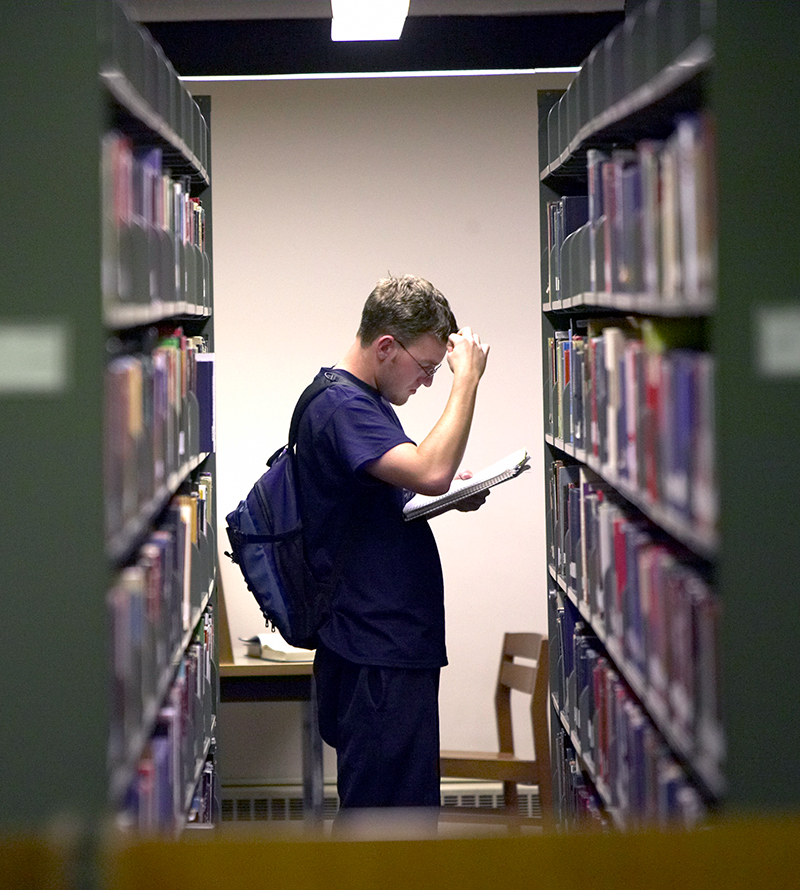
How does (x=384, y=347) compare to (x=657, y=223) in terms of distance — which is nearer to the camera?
(x=657, y=223)

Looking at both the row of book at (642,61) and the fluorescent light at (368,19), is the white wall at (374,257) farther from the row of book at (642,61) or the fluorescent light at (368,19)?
the row of book at (642,61)

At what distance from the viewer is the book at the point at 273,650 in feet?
13.3

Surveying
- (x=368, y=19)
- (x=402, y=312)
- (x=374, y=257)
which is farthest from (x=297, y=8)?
(x=402, y=312)

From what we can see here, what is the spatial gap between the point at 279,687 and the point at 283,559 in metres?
1.42

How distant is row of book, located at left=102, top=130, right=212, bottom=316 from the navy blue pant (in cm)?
104

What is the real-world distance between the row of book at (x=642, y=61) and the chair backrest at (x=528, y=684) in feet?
6.41

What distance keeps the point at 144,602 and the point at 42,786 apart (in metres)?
0.33

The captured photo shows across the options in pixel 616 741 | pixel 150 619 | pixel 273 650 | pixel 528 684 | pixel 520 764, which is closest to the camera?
pixel 150 619

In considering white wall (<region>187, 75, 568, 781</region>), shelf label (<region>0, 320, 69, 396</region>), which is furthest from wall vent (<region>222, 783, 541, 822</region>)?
shelf label (<region>0, 320, 69, 396</region>)

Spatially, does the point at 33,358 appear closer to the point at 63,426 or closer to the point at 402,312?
the point at 63,426

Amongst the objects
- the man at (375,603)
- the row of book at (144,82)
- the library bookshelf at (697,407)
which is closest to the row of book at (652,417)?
the library bookshelf at (697,407)

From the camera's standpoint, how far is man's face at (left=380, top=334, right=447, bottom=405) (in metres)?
2.76

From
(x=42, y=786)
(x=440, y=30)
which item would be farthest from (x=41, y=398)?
(x=440, y=30)

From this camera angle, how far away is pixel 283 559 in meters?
2.72
